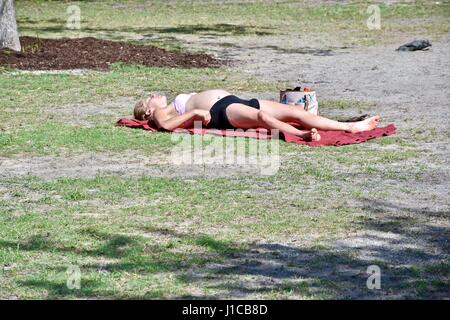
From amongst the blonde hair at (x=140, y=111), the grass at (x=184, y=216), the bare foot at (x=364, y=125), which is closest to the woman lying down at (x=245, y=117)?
the bare foot at (x=364, y=125)

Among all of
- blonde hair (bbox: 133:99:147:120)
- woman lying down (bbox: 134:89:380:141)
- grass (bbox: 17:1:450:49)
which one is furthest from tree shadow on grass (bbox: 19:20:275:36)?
woman lying down (bbox: 134:89:380:141)

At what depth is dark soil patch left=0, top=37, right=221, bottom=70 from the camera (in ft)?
51.7

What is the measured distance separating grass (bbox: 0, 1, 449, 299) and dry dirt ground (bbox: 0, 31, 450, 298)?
25 millimetres

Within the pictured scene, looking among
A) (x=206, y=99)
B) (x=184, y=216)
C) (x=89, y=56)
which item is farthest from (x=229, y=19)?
(x=184, y=216)

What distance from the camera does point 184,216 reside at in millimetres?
7645

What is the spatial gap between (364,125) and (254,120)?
1114mm

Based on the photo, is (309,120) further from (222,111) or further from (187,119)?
(187,119)

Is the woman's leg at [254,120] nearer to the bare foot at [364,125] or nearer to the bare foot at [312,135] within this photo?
the bare foot at [312,135]

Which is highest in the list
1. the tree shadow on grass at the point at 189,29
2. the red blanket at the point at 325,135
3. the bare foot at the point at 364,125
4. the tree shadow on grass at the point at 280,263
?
the tree shadow on grass at the point at 189,29

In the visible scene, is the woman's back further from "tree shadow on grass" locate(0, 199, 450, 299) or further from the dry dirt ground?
"tree shadow on grass" locate(0, 199, 450, 299)

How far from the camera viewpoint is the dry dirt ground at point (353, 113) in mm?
6410

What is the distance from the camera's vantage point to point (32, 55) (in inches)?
646

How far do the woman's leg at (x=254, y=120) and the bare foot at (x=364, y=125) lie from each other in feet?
1.51
